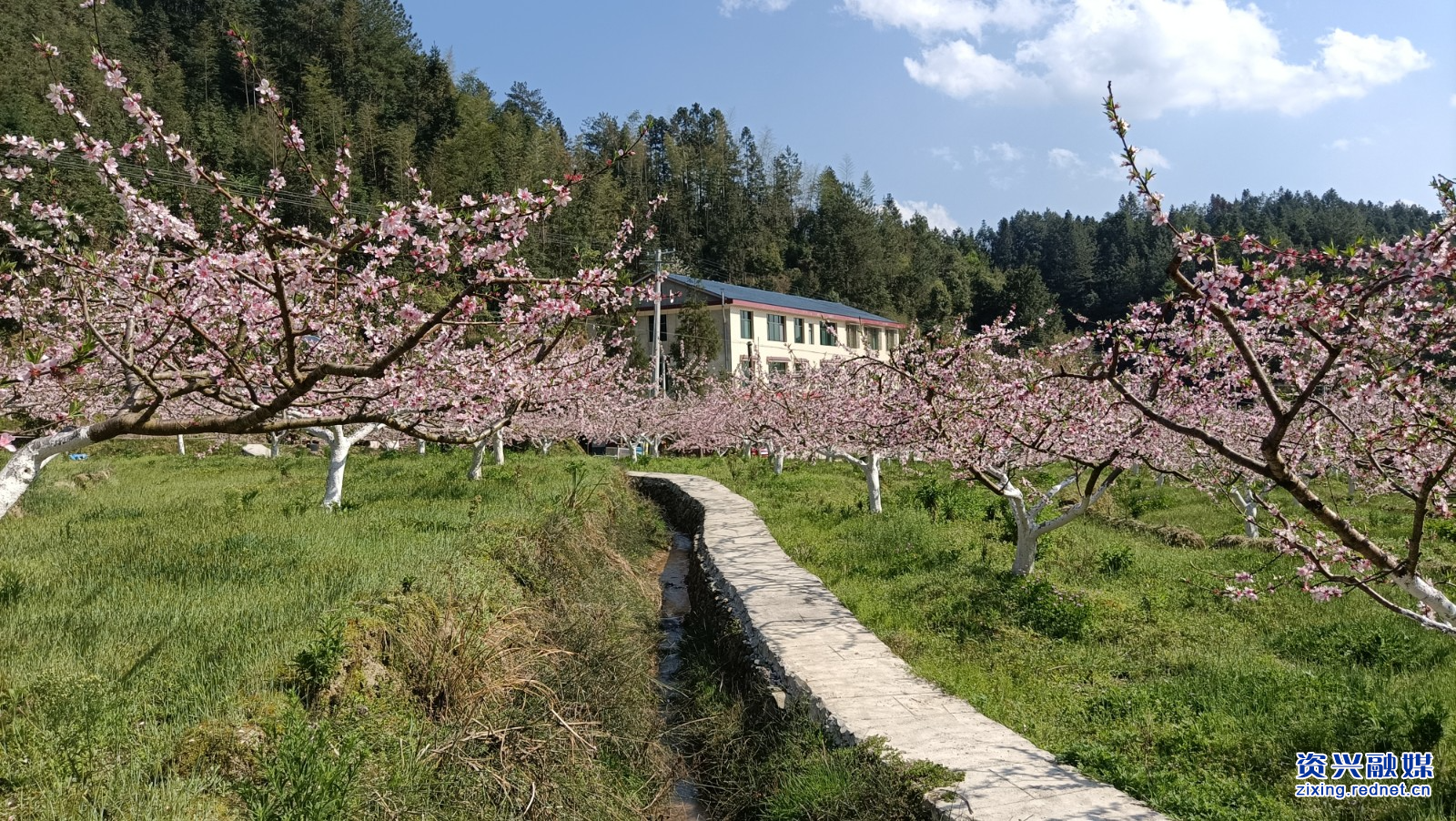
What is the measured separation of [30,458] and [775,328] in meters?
49.4

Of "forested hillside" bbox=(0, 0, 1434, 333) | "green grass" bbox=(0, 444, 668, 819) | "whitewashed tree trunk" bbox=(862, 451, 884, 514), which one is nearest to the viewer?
"green grass" bbox=(0, 444, 668, 819)

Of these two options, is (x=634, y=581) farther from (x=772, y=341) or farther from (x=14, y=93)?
(x=14, y=93)

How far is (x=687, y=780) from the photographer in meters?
8.91

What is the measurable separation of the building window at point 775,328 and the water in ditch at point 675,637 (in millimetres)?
31648

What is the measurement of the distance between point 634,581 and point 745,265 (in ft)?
210

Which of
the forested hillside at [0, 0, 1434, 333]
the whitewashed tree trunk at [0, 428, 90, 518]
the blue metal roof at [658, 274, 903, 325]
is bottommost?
the whitewashed tree trunk at [0, 428, 90, 518]

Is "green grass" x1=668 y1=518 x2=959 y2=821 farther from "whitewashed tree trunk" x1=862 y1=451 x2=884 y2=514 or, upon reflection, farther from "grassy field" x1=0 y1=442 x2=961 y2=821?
"whitewashed tree trunk" x1=862 y1=451 x2=884 y2=514

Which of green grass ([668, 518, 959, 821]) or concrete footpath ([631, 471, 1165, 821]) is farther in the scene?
green grass ([668, 518, 959, 821])

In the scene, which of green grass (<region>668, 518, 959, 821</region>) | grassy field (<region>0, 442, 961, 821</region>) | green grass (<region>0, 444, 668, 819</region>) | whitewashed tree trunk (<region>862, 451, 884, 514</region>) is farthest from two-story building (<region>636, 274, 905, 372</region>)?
green grass (<region>668, 518, 959, 821</region>)

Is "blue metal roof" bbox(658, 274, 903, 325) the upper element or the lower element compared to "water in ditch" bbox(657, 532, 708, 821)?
upper

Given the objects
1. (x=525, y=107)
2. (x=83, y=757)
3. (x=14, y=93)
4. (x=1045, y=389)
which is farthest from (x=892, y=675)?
(x=525, y=107)

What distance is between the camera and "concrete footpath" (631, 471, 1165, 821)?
5.74 meters

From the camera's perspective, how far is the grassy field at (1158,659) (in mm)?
6160

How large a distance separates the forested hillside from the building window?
10127 millimetres
